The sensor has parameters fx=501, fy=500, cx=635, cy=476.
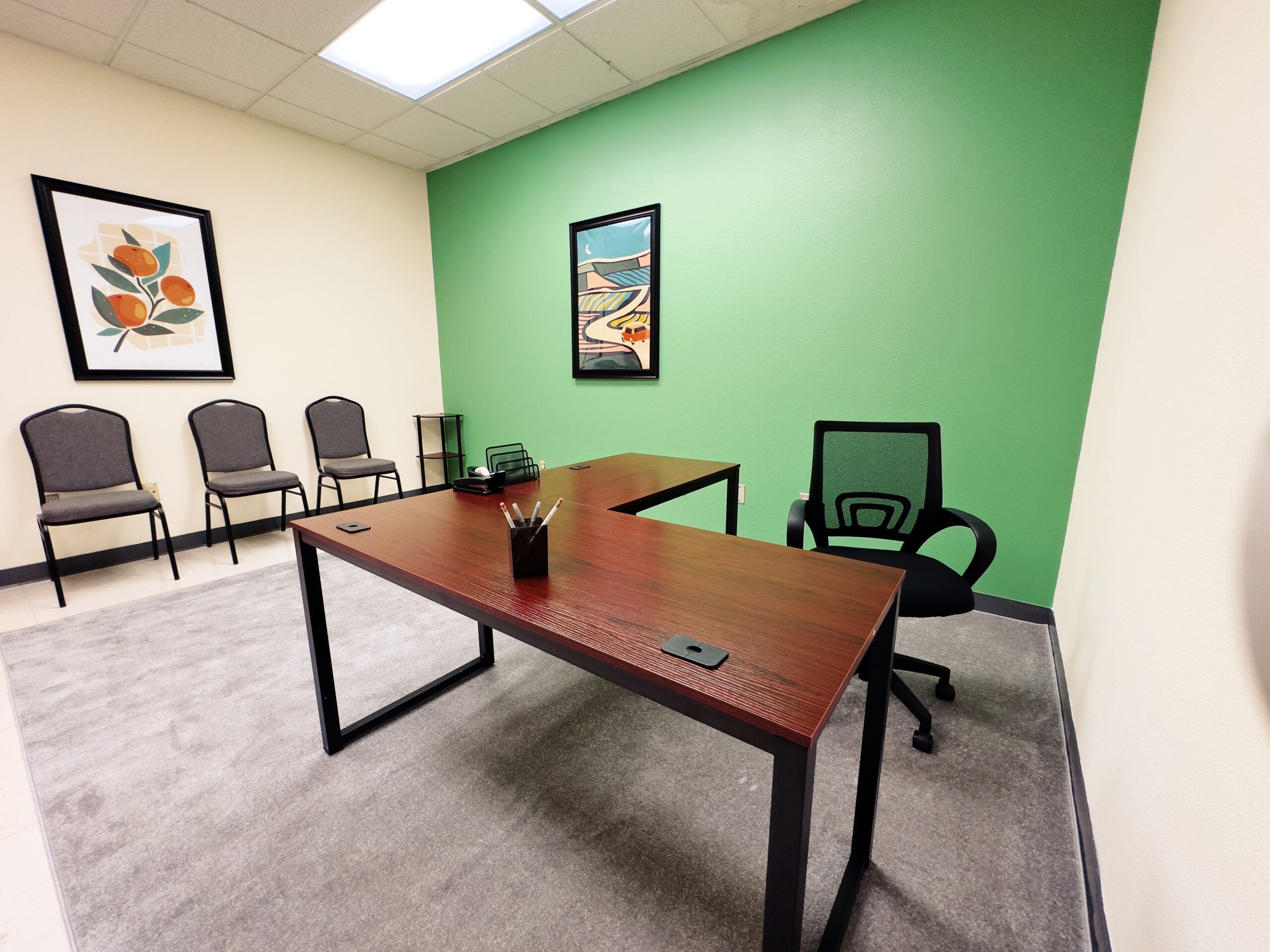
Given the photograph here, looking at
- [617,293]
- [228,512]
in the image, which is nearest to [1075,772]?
[617,293]

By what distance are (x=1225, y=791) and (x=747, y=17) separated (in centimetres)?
314

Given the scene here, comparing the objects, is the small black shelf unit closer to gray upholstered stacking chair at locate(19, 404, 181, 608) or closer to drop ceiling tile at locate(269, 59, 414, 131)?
gray upholstered stacking chair at locate(19, 404, 181, 608)

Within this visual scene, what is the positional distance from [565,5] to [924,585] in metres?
2.93

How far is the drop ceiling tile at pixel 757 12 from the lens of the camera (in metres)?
2.29

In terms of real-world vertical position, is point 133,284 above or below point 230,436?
above

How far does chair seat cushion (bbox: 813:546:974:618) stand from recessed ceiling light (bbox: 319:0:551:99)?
113 inches

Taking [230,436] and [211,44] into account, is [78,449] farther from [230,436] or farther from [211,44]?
[211,44]

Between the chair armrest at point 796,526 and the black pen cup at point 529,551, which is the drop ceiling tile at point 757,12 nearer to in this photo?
the chair armrest at point 796,526

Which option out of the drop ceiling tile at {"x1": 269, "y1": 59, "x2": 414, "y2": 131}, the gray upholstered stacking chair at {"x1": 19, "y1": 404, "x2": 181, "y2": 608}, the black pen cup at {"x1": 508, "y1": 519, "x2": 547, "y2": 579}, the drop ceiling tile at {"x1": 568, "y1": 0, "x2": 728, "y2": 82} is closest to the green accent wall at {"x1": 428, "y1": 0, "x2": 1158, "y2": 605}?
the drop ceiling tile at {"x1": 568, "y1": 0, "x2": 728, "y2": 82}

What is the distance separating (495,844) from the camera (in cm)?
124

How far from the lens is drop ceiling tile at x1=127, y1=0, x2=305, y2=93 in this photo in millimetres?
2383

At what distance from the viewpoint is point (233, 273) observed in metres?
3.40

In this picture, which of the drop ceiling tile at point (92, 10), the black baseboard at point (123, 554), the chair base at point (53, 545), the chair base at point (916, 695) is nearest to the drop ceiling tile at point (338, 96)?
the drop ceiling tile at point (92, 10)

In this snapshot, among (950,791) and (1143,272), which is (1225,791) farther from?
(1143,272)
